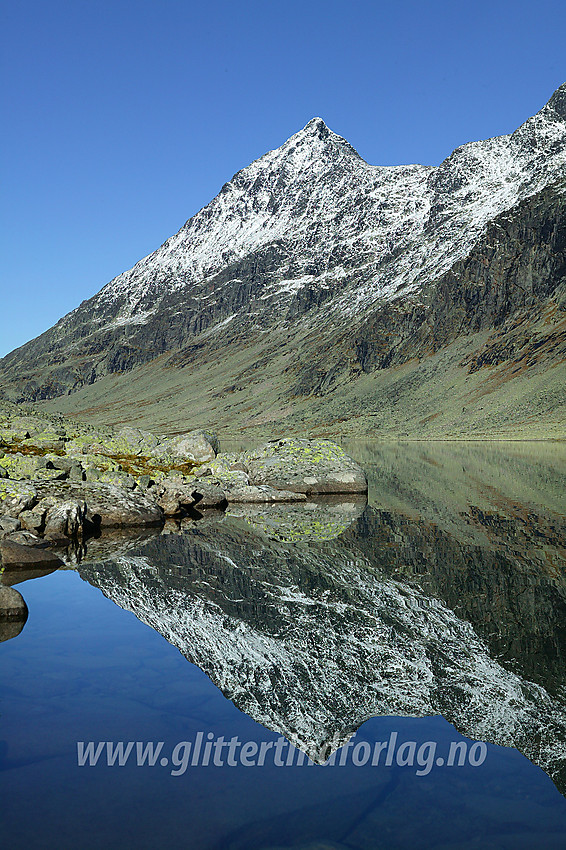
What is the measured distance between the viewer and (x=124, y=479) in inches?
1280

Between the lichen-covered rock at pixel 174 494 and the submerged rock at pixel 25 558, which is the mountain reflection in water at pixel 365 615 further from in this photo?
the lichen-covered rock at pixel 174 494

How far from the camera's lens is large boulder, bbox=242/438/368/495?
40406 millimetres

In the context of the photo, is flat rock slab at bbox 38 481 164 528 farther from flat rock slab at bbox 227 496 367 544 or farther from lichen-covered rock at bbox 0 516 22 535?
flat rock slab at bbox 227 496 367 544

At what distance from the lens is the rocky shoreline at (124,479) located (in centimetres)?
2475

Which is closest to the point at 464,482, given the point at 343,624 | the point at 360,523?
the point at 360,523

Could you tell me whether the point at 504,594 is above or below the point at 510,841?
below

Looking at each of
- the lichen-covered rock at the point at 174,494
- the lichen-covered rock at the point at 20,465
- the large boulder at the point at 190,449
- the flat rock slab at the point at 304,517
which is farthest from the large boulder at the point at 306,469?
the lichen-covered rock at the point at 20,465

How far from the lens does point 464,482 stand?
45188 mm

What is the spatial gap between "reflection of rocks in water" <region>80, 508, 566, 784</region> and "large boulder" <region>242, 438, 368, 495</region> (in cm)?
1696

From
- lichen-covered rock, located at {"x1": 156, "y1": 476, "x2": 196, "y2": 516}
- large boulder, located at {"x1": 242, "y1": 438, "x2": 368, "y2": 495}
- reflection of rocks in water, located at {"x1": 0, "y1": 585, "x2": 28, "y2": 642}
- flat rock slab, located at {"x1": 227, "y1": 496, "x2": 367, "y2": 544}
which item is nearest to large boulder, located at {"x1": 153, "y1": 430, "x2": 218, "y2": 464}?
large boulder, located at {"x1": 242, "y1": 438, "x2": 368, "y2": 495}

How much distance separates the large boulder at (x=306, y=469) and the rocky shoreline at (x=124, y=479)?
2.4 inches

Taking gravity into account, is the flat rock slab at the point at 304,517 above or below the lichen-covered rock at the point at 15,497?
below

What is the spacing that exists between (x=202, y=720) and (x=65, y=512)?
16.6 m

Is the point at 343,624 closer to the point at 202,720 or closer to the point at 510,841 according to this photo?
the point at 202,720
